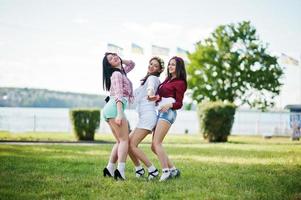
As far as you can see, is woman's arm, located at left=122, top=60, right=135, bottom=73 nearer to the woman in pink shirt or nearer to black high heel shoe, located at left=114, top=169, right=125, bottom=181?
the woman in pink shirt

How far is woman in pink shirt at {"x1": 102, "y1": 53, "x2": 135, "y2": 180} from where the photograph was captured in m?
7.34

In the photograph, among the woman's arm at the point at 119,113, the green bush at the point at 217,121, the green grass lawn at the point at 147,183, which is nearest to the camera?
the green grass lawn at the point at 147,183

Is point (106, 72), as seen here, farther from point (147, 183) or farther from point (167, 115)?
point (147, 183)

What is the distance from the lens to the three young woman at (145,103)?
24.2 ft

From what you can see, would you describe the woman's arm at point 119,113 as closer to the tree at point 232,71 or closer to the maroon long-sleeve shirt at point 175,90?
the maroon long-sleeve shirt at point 175,90

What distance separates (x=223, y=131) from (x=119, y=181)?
16.9 m

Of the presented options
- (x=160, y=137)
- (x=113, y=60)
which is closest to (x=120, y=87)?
(x=113, y=60)

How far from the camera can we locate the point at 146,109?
7449 mm

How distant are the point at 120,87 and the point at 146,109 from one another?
528 millimetres

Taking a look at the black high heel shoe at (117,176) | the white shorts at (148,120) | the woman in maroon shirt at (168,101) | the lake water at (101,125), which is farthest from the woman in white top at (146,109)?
the lake water at (101,125)

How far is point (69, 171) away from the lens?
8.48 metres

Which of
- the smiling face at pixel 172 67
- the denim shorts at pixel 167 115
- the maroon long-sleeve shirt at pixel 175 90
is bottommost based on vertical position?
the denim shorts at pixel 167 115

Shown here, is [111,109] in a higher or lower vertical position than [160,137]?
higher

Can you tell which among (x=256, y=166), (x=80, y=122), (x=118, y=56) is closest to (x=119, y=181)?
(x=118, y=56)
